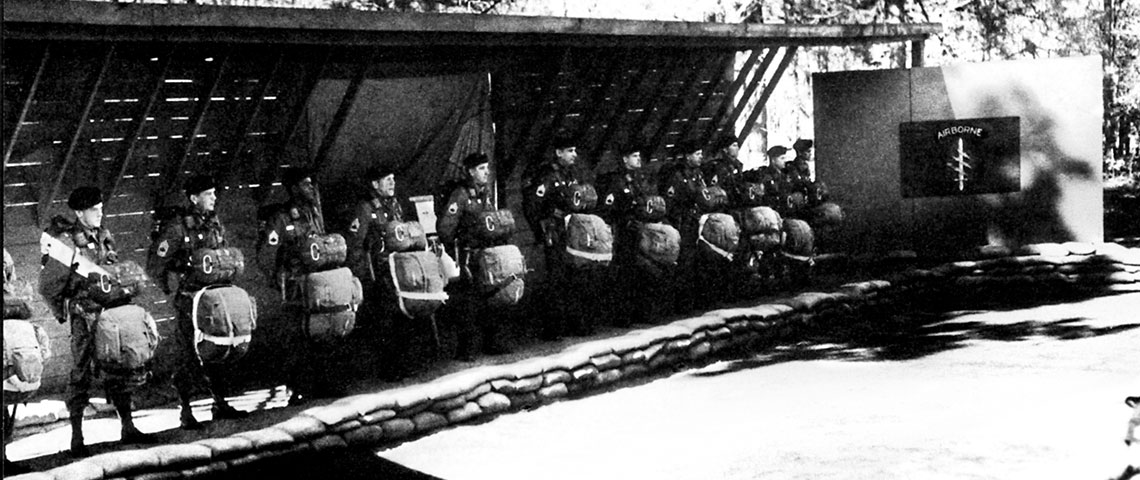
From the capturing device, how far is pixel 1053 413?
10.9 metres

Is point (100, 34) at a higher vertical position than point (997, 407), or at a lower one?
higher

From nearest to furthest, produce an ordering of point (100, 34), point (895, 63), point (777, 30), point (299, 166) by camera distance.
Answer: point (100, 34), point (299, 166), point (777, 30), point (895, 63)

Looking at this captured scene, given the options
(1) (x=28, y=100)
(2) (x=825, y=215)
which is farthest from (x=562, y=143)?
(1) (x=28, y=100)

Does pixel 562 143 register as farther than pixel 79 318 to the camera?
Yes

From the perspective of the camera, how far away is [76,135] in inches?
407

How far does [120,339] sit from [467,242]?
12.2 feet

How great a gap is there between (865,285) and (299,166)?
6.90m

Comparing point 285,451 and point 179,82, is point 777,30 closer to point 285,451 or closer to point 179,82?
point 179,82

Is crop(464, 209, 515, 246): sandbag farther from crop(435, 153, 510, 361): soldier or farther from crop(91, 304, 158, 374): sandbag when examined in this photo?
crop(91, 304, 158, 374): sandbag

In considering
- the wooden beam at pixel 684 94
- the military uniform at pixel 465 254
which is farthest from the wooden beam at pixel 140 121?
the wooden beam at pixel 684 94

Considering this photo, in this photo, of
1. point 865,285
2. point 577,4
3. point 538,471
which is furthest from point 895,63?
point 538,471

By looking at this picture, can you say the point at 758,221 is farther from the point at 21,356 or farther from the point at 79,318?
the point at 21,356

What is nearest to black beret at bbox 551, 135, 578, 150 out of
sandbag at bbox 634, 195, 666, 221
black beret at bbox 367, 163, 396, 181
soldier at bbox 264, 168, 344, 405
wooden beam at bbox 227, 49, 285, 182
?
sandbag at bbox 634, 195, 666, 221

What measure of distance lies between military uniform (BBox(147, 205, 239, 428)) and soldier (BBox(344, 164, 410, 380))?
144cm
